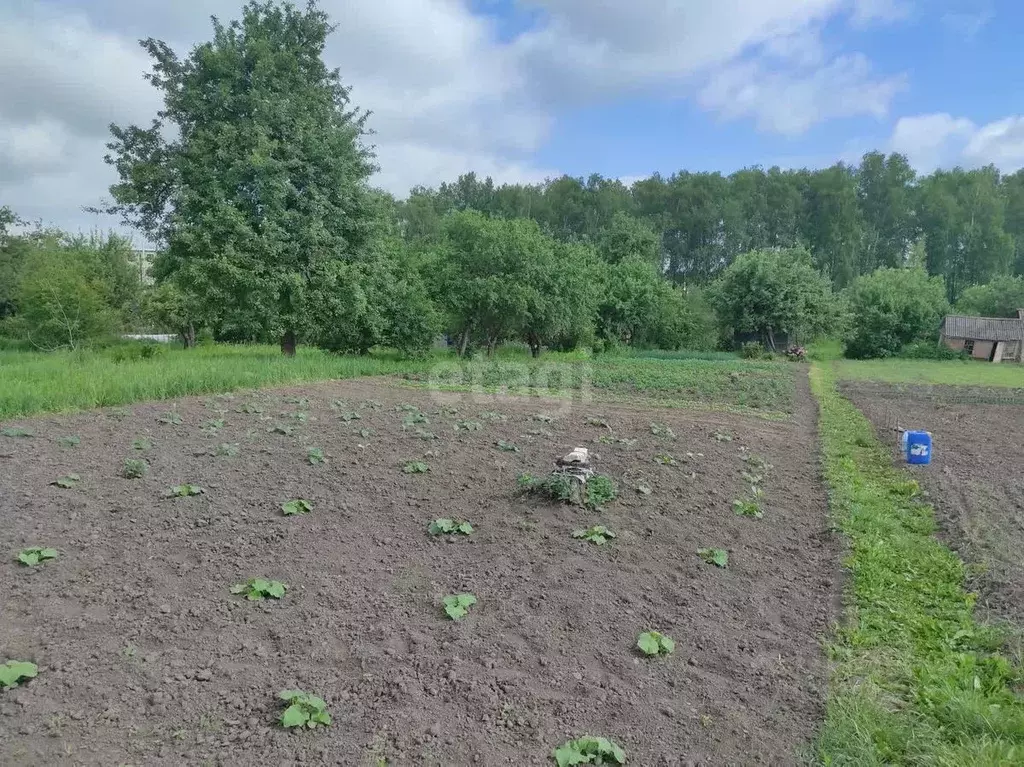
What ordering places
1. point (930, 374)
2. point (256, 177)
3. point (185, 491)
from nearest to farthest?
1. point (185, 491)
2. point (256, 177)
3. point (930, 374)

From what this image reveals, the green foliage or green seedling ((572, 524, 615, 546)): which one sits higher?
the green foliage

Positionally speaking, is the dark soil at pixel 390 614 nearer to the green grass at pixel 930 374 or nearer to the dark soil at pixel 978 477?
the dark soil at pixel 978 477

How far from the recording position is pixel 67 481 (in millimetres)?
5395

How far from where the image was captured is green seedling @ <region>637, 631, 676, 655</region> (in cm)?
345

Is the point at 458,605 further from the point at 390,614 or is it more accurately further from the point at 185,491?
the point at 185,491

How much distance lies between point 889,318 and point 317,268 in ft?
107

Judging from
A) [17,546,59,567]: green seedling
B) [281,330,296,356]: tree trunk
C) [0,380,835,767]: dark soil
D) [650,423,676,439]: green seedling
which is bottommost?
[0,380,835,767]: dark soil

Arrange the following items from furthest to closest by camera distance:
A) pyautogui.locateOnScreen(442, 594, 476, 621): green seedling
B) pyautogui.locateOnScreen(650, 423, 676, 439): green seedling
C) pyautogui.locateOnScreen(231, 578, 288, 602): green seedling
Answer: pyautogui.locateOnScreen(650, 423, 676, 439): green seedling < pyautogui.locateOnScreen(231, 578, 288, 602): green seedling < pyautogui.locateOnScreen(442, 594, 476, 621): green seedling

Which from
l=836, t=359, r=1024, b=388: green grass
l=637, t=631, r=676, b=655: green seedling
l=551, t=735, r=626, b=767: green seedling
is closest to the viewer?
l=551, t=735, r=626, b=767: green seedling

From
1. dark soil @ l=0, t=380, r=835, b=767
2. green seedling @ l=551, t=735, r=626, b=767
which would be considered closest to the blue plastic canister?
dark soil @ l=0, t=380, r=835, b=767

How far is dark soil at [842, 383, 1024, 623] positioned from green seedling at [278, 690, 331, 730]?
13.3 feet

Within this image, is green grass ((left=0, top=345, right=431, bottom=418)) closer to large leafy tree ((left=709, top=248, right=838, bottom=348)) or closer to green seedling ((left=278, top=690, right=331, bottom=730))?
green seedling ((left=278, top=690, right=331, bottom=730))

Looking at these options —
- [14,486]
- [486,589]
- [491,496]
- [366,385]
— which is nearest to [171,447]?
[14,486]

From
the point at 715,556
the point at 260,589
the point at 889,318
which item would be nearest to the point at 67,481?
the point at 260,589
